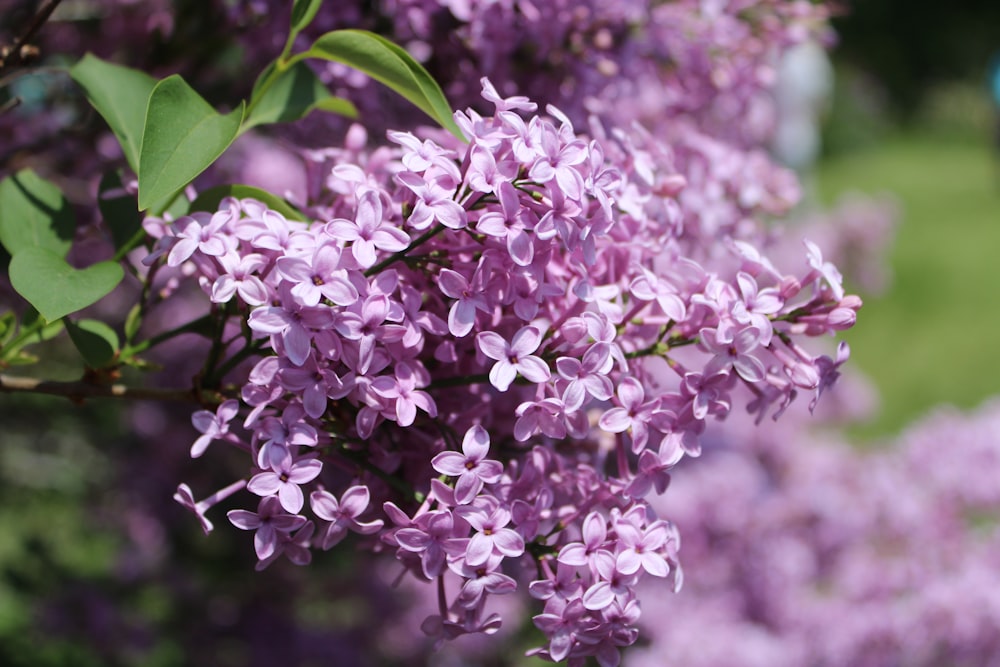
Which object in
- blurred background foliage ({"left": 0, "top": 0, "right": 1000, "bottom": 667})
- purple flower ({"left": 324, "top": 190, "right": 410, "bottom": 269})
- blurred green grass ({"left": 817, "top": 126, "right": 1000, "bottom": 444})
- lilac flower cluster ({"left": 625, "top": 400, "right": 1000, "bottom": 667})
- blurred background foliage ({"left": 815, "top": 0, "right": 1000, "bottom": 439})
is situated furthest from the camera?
blurred background foliage ({"left": 815, "top": 0, "right": 1000, "bottom": 439})

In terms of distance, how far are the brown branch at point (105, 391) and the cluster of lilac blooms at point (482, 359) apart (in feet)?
0.27

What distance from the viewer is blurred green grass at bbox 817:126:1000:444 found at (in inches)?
237

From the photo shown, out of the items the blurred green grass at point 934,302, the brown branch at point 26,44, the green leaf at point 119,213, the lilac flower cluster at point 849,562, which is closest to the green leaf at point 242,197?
the green leaf at point 119,213

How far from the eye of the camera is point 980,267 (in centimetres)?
838

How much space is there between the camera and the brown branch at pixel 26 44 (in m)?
0.94

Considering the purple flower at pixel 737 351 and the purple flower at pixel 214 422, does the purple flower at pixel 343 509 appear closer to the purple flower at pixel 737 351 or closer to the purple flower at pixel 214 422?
the purple flower at pixel 214 422

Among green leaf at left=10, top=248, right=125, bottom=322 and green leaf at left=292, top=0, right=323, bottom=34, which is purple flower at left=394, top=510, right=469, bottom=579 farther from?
green leaf at left=292, top=0, right=323, bottom=34

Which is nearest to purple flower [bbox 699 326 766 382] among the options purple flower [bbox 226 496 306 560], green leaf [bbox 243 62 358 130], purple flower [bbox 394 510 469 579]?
purple flower [bbox 394 510 469 579]

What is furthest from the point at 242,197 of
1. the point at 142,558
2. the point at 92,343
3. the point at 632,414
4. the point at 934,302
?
the point at 934,302

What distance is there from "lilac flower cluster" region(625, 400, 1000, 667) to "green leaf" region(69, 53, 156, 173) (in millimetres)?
1512

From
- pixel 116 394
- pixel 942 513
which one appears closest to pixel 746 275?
pixel 116 394

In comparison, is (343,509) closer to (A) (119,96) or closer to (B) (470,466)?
(B) (470,466)

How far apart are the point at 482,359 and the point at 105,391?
353 millimetres

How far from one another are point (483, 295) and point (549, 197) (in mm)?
95
